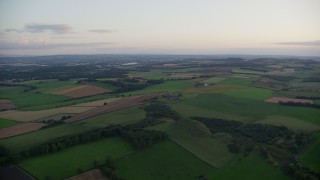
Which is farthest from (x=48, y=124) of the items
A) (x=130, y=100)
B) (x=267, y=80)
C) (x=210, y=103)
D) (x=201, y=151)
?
(x=267, y=80)

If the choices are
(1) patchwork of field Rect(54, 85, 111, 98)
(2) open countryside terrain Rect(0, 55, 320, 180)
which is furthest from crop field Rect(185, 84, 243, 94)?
(1) patchwork of field Rect(54, 85, 111, 98)

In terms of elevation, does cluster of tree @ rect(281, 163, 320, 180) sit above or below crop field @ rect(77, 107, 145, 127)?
below

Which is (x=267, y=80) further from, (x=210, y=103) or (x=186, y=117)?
(x=186, y=117)

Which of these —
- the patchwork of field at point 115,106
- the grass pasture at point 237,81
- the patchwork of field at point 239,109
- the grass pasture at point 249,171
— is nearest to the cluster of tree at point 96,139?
the patchwork of field at point 115,106

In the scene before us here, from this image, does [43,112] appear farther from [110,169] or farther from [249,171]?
[249,171]

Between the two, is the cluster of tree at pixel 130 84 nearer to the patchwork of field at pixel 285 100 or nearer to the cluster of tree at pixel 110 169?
the patchwork of field at pixel 285 100

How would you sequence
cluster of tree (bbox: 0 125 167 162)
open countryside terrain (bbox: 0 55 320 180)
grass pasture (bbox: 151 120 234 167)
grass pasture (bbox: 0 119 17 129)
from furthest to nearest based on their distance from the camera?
grass pasture (bbox: 0 119 17 129) < grass pasture (bbox: 151 120 234 167) < cluster of tree (bbox: 0 125 167 162) < open countryside terrain (bbox: 0 55 320 180)

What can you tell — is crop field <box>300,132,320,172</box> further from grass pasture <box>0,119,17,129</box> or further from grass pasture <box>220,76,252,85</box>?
grass pasture <box>220,76,252,85</box>
